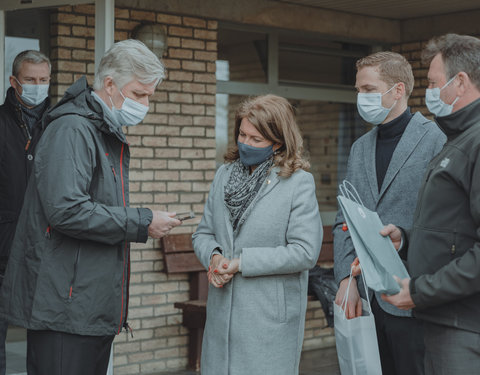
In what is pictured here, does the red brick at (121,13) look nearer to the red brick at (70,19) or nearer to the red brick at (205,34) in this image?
the red brick at (70,19)

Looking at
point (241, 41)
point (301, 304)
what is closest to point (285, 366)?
point (301, 304)

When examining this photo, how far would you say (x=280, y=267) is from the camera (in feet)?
9.93

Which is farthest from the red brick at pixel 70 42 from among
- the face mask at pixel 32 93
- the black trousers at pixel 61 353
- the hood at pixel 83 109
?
the black trousers at pixel 61 353

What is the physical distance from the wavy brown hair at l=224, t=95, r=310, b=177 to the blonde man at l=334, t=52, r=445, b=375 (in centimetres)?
34

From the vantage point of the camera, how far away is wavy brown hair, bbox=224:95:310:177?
314 cm

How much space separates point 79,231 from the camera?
9.02 ft

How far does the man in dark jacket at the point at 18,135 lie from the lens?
13.8 ft

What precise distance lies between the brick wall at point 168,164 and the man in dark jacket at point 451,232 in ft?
11.3

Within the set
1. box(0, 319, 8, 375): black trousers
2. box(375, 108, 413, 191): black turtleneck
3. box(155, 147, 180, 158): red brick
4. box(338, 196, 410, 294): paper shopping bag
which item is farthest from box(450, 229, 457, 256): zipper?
box(155, 147, 180, 158): red brick

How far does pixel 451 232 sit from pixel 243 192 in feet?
3.27

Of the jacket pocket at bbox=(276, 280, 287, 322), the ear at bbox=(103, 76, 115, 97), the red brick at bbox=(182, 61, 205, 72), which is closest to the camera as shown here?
the ear at bbox=(103, 76, 115, 97)

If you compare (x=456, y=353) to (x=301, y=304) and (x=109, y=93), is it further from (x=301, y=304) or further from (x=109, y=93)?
(x=109, y=93)

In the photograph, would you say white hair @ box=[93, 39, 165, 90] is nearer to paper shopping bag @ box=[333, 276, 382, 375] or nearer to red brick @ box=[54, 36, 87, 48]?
paper shopping bag @ box=[333, 276, 382, 375]

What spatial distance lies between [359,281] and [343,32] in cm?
410
